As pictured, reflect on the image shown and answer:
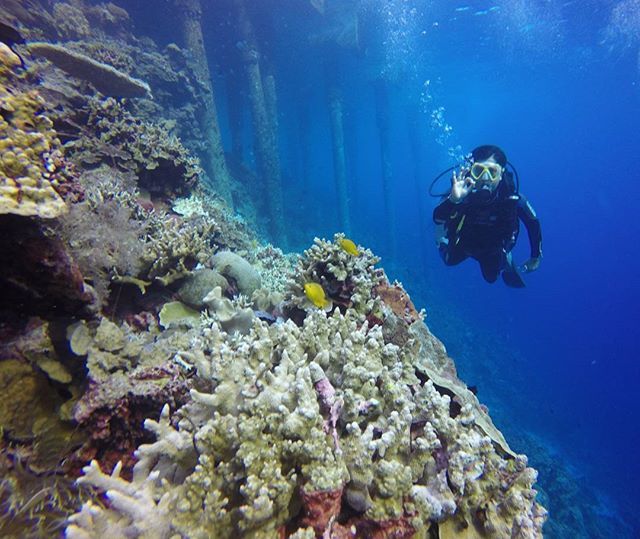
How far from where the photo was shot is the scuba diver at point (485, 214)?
23.1 ft

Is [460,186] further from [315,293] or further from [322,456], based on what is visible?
[322,456]

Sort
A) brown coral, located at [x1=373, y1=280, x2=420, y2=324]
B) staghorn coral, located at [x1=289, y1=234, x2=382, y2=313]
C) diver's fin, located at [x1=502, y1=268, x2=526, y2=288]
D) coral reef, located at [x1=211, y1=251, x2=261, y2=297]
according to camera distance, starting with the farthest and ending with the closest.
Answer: diver's fin, located at [x1=502, y1=268, x2=526, y2=288] → coral reef, located at [x1=211, y1=251, x2=261, y2=297] → brown coral, located at [x1=373, y1=280, x2=420, y2=324] → staghorn coral, located at [x1=289, y1=234, x2=382, y2=313]

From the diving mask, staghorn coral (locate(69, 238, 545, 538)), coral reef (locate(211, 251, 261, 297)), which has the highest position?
the diving mask

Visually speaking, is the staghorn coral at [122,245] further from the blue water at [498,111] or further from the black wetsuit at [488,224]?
the blue water at [498,111]

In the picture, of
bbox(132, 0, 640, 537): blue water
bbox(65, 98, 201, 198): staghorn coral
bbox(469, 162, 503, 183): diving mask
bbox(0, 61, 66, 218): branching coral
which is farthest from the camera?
bbox(132, 0, 640, 537): blue water

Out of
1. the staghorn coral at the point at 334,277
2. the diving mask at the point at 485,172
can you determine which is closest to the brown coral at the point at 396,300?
the staghorn coral at the point at 334,277

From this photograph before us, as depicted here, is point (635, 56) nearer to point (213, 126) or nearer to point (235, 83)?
point (235, 83)

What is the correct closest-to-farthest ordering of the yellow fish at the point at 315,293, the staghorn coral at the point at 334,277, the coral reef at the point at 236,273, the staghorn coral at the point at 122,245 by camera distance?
the staghorn coral at the point at 122,245
the yellow fish at the point at 315,293
the staghorn coral at the point at 334,277
the coral reef at the point at 236,273

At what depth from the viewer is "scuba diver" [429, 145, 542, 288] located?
7.05 metres

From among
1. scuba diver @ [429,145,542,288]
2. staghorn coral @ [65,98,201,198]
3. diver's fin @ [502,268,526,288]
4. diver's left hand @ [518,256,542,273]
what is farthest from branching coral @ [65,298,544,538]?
diver's fin @ [502,268,526,288]

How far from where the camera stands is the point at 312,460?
1.63 m

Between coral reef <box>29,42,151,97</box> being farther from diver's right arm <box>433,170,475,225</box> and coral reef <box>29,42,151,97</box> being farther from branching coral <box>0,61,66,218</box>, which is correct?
diver's right arm <box>433,170,475,225</box>

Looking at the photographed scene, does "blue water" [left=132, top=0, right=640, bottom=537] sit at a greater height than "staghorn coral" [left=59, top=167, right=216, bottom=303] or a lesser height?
greater

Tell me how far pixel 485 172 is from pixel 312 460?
7010mm
